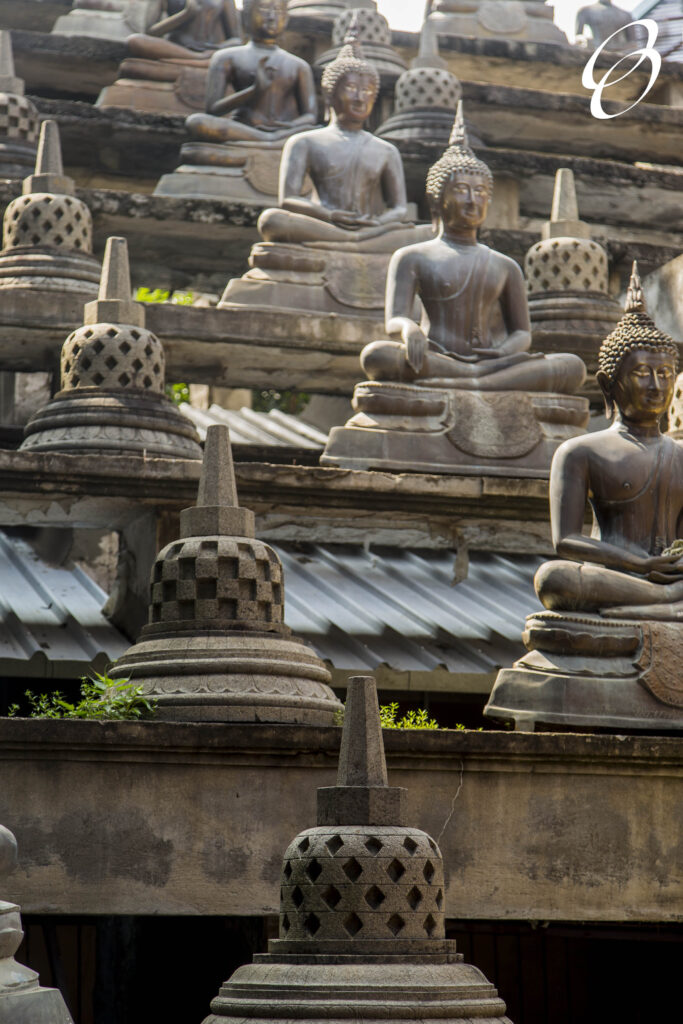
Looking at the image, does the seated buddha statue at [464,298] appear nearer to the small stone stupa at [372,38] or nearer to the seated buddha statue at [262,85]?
the seated buddha statue at [262,85]

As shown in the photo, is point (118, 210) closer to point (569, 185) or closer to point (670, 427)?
point (569, 185)

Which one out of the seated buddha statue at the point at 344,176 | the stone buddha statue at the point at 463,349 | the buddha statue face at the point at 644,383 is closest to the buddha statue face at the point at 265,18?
the seated buddha statue at the point at 344,176

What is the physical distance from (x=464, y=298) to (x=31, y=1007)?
9.17 m

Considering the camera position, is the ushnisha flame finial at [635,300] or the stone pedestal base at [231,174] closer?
the ushnisha flame finial at [635,300]

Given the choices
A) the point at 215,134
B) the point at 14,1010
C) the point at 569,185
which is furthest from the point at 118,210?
the point at 14,1010

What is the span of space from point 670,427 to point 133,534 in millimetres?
3985

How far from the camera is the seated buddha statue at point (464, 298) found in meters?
12.7

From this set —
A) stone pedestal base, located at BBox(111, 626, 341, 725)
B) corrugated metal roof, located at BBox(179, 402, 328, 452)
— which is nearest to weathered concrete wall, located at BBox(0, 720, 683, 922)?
stone pedestal base, located at BBox(111, 626, 341, 725)

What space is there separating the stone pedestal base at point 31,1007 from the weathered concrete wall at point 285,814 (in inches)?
119

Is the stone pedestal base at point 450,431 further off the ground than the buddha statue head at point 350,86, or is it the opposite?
the buddha statue head at point 350,86

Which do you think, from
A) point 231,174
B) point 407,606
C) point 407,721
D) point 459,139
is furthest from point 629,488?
point 231,174

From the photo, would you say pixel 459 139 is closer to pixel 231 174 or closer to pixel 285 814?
pixel 231 174

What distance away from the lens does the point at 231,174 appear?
57.3 ft

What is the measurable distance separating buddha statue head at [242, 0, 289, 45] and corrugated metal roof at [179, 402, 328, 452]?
404cm
